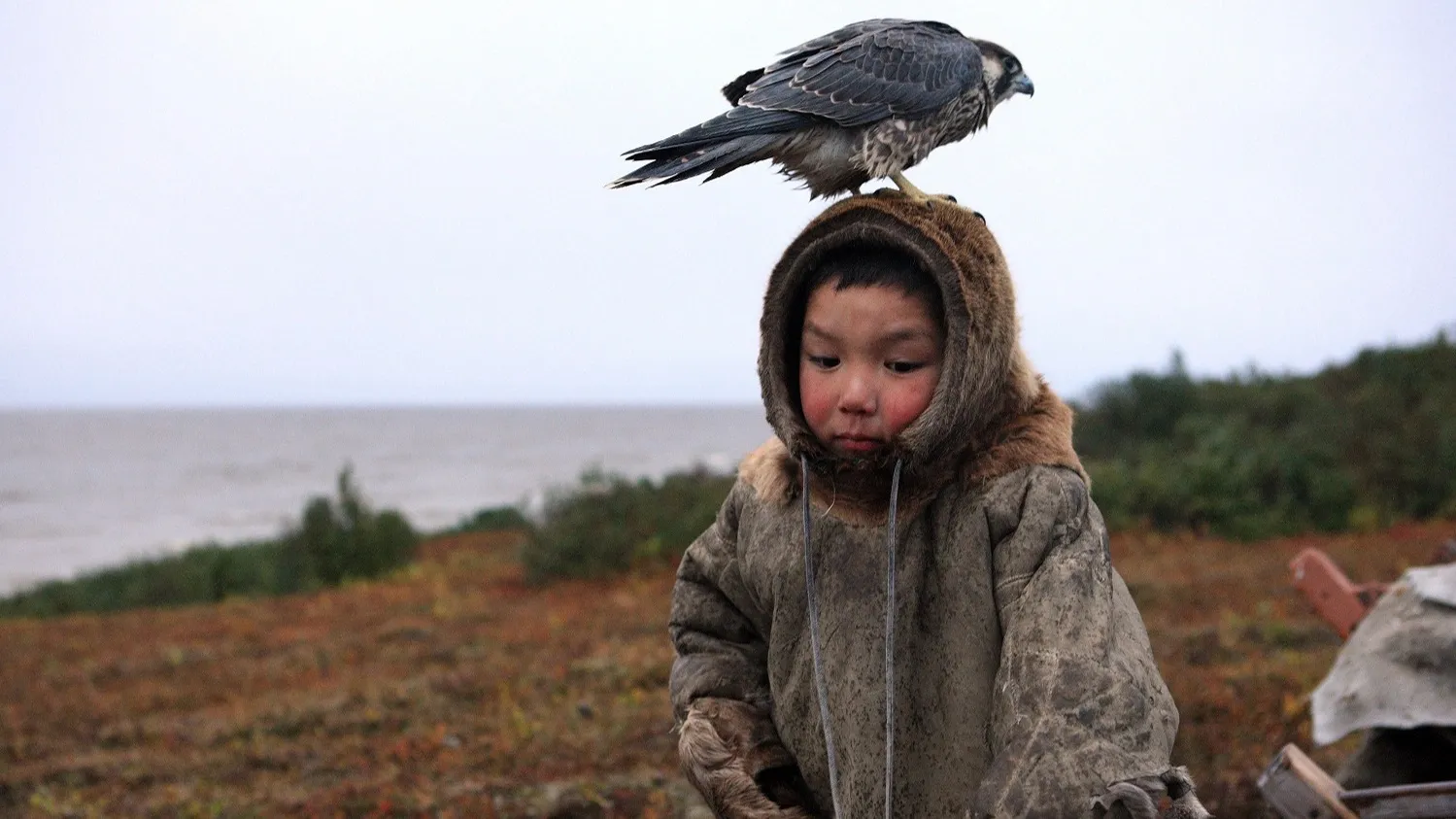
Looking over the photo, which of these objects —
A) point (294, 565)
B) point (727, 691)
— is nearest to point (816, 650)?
point (727, 691)

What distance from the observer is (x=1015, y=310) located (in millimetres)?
1895

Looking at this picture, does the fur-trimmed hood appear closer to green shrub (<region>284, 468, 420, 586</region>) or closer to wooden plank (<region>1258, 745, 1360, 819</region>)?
wooden plank (<region>1258, 745, 1360, 819</region>)

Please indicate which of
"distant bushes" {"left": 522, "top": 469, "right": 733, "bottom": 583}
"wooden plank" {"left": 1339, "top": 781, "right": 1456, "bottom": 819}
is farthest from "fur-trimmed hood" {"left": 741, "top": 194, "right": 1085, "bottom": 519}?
"distant bushes" {"left": 522, "top": 469, "right": 733, "bottom": 583}

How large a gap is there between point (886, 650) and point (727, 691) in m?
0.45

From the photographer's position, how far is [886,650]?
1891 mm

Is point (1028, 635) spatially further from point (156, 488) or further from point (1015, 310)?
point (156, 488)

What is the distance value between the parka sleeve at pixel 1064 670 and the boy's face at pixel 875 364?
24 centimetres

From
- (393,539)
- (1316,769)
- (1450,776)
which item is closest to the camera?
(1316,769)

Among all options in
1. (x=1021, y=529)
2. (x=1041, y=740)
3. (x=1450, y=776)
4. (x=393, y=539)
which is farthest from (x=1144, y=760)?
(x=393, y=539)

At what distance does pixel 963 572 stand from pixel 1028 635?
187 mm

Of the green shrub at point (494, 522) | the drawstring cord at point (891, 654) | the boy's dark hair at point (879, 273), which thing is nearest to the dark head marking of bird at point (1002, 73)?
the boy's dark hair at point (879, 273)

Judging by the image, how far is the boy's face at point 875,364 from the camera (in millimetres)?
1854

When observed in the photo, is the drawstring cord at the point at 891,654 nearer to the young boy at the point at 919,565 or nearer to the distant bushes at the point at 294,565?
the young boy at the point at 919,565

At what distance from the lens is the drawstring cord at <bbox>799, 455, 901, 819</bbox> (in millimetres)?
1812
